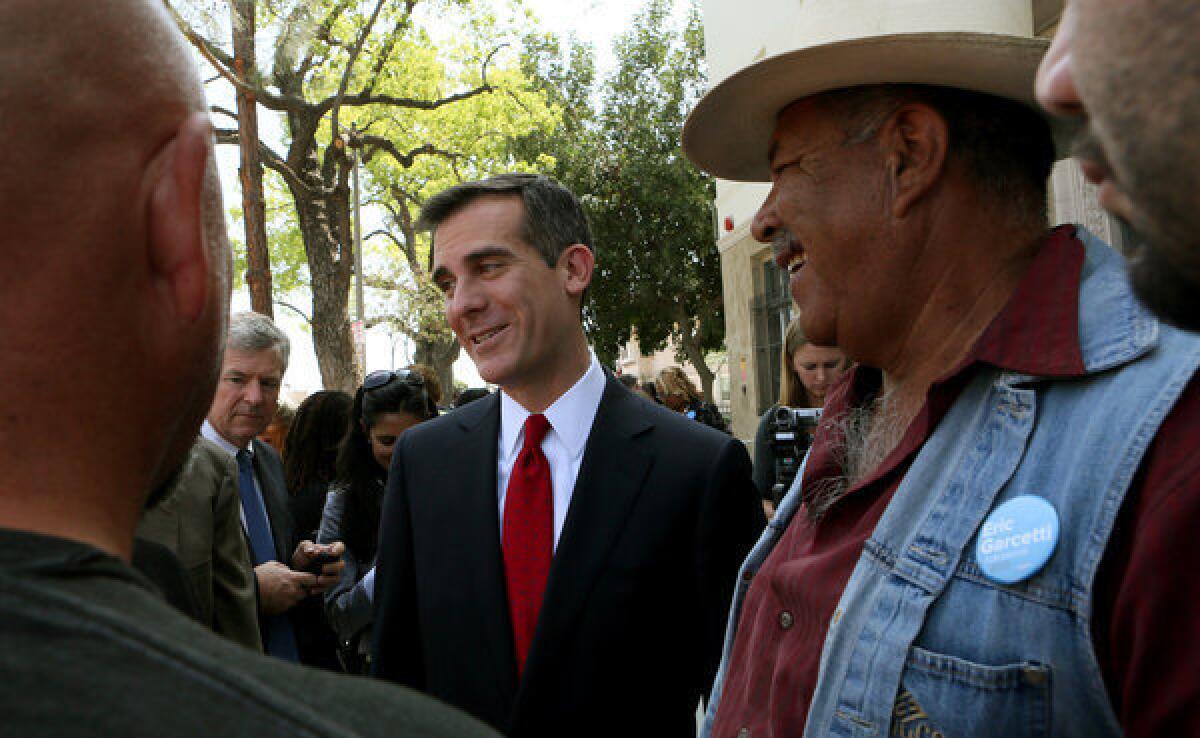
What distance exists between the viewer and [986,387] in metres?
1.55

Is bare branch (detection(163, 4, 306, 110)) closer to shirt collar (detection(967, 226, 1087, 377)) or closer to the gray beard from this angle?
the gray beard

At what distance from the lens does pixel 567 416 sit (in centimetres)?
276

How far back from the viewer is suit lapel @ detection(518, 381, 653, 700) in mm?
2371

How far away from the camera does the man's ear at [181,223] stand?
76 centimetres

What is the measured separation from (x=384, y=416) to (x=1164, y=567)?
3711 mm

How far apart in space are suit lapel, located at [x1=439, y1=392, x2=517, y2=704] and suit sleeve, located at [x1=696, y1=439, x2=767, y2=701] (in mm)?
533

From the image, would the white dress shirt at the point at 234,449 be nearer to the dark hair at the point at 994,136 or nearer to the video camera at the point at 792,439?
the video camera at the point at 792,439

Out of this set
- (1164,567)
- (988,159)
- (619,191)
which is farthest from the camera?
(619,191)

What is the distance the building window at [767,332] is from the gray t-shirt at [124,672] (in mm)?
14007

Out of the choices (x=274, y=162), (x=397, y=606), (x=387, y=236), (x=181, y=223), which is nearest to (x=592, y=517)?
(x=397, y=606)

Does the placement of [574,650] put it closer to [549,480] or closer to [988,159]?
[549,480]

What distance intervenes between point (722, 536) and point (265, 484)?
244 centimetres

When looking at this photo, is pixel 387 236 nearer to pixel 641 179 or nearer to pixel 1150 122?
pixel 641 179

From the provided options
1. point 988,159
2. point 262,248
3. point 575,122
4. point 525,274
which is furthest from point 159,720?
point 575,122
